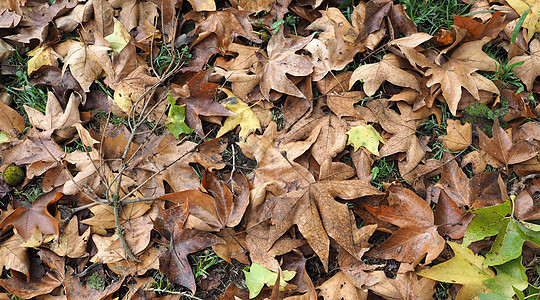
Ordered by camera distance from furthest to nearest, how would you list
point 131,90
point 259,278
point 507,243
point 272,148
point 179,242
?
point 131,90
point 272,148
point 179,242
point 259,278
point 507,243

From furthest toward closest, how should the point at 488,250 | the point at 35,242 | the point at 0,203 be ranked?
the point at 0,203
the point at 35,242
the point at 488,250

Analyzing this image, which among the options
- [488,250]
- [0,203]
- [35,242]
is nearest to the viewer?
[488,250]

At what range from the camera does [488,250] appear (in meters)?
1.81

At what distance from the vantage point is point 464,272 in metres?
1.73

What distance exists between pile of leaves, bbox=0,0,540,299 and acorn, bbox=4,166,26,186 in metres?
0.05

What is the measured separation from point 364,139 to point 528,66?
3.24 feet

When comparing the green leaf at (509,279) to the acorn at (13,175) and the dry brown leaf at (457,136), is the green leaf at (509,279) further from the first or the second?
the acorn at (13,175)

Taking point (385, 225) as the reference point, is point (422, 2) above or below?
above

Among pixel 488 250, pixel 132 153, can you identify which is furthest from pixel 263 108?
pixel 488 250

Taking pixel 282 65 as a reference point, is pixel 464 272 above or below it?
below

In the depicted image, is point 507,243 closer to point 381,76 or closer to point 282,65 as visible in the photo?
point 381,76

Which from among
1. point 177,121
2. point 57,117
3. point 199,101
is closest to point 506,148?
point 199,101

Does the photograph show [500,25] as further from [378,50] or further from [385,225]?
[385,225]

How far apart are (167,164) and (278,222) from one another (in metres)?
0.69
